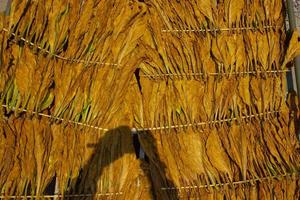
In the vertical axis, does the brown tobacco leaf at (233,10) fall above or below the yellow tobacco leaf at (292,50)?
above

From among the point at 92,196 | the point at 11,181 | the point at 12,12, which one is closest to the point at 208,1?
the point at 12,12

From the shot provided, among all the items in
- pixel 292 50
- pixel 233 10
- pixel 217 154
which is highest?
pixel 233 10

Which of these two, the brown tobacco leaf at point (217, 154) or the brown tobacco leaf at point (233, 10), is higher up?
the brown tobacco leaf at point (233, 10)

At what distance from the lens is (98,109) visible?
1.37 m

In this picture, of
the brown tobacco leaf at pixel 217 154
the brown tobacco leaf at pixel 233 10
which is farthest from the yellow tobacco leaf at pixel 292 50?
the brown tobacco leaf at pixel 217 154

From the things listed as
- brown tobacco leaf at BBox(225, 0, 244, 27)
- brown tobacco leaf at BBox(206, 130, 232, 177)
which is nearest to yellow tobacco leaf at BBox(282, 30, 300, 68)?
brown tobacco leaf at BBox(225, 0, 244, 27)

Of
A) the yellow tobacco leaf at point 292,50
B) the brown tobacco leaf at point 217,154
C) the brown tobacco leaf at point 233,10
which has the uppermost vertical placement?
the brown tobacco leaf at point 233,10

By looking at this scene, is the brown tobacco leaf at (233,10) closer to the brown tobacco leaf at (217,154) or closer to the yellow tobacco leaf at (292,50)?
the yellow tobacco leaf at (292,50)

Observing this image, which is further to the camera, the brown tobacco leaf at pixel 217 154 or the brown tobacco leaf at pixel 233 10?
the brown tobacco leaf at pixel 233 10

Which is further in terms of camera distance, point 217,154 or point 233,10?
point 233,10

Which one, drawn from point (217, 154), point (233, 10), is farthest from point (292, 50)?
point (217, 154)

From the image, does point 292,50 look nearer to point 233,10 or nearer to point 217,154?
point 233,10

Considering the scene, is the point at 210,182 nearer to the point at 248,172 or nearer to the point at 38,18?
the point at 248,172

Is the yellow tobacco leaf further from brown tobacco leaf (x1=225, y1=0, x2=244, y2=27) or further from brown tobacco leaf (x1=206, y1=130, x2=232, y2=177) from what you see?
brown tobacco leaf (x1=206, y1=130, x2=232, y2=177)
